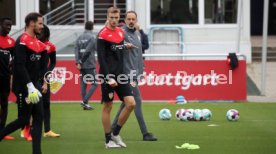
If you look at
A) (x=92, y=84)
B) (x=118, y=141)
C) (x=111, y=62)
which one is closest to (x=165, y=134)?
(x=118, y=141)

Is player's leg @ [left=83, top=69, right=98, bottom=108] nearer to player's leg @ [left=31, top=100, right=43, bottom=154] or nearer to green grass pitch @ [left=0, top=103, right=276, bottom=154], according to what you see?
green grass pitch @ [left=0, top=103, right=276, bottom=154]

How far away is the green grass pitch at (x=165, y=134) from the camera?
11125 millimetres

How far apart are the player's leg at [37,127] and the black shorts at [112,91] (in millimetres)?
1480

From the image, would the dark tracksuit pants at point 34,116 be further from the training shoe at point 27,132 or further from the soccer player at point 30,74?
the training shoe at point 27,132

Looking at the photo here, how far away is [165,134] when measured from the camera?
1293cm

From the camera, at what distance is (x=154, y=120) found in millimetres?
15258

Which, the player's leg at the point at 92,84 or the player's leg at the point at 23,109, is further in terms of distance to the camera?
the player's leg at the point at 92,84

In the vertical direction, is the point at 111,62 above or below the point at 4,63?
above

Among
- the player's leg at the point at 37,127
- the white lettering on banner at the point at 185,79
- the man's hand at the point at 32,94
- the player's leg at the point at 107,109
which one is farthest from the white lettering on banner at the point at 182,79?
the man's hand at the point at 32,94

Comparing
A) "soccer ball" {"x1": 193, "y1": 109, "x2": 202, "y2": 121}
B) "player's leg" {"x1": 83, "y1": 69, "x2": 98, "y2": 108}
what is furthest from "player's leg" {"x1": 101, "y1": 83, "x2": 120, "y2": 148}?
"player's leg" {"x1": 83, "y1": 69, "x2": 98, "y2": 108}

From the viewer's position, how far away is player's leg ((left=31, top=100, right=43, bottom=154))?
31.9 ft

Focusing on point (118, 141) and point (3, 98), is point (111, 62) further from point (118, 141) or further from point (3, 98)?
point (3, 98)

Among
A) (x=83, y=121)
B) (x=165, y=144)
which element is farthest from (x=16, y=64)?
(x=83, y=121)

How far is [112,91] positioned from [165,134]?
2194mm
